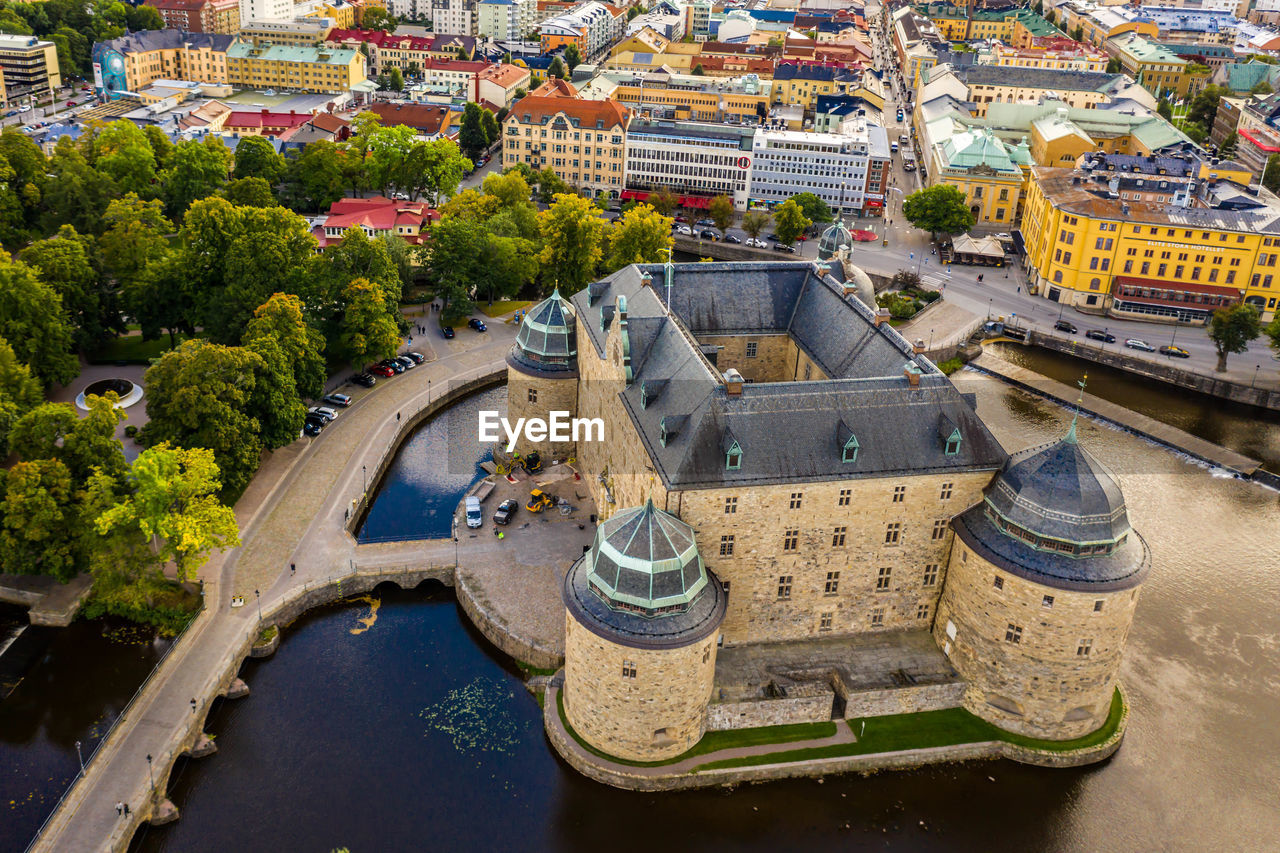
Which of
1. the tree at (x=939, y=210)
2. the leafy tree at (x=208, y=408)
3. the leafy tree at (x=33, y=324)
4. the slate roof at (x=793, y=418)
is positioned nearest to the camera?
the slate roof at (x=793, y=418)

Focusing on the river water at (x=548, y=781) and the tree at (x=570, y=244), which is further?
the tree at (x=570, y=244)

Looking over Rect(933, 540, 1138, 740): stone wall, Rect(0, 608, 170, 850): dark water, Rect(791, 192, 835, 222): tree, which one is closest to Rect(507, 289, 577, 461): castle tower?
Rect(0, 608, 170, 850): dark water

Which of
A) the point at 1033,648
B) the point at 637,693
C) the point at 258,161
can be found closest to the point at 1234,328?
the point at 1033,648

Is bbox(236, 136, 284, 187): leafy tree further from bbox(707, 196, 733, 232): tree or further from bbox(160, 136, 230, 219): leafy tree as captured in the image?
bbox(707, 196, 733, 232): tree

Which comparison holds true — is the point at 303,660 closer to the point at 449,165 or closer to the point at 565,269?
Answer: the point at 565,269

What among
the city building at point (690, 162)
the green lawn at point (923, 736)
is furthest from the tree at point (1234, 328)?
the city building at point (690, 162)

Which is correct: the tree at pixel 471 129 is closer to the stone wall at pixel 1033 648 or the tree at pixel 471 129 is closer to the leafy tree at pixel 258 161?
the leafy tree at pixel 258 161
